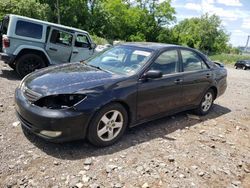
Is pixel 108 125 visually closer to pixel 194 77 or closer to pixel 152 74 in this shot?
pixel 152 74

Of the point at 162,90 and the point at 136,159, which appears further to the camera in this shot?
the point at 162,90

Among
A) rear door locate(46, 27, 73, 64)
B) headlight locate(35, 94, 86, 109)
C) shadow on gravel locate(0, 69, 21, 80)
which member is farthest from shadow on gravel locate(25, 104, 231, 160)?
rear door locate(46, 27, 73, 64)

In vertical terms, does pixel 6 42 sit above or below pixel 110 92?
above

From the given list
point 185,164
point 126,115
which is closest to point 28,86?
point 126,115

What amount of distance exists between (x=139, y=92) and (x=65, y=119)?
1.33m

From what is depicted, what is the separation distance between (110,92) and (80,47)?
5.46 metres

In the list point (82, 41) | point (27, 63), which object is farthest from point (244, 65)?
point (27, 63)

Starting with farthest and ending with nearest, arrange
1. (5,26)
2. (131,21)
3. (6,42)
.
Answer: (131,21) < (5,26) < (6,42)

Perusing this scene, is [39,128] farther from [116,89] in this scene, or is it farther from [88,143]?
[116,89]

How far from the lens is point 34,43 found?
7.76 meters

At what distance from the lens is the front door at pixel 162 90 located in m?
4.27

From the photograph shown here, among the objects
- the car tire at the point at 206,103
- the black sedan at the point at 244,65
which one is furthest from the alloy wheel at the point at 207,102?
the black sedan at the point at 244,65

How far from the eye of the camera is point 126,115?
13.4 feet

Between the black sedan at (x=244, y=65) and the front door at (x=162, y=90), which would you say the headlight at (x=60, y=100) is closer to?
the front door at (x=162, y=90)
